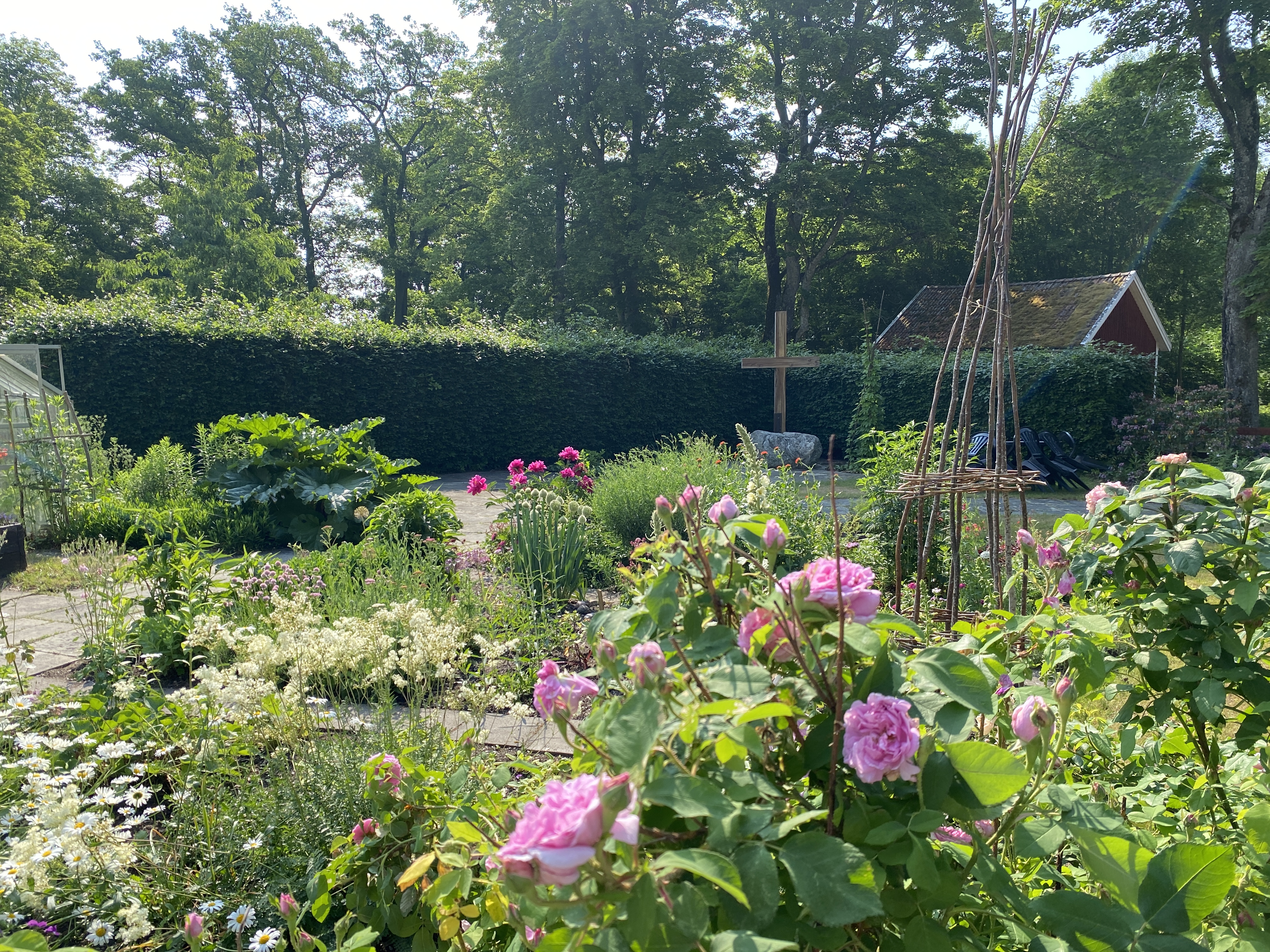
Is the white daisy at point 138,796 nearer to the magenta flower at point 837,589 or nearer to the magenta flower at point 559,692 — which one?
the magenta flower at point 559,692

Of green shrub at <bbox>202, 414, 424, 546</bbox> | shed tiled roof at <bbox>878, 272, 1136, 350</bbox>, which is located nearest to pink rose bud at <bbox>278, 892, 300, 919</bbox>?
green shrub at <bbox>202, 414, 424, 546</bbox>

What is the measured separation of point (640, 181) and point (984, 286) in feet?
65.9

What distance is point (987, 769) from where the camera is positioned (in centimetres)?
78

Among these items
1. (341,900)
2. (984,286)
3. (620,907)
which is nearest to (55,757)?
(341,900)

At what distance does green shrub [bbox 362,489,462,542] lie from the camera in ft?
17.0

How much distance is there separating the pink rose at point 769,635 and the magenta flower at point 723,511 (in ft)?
0.68

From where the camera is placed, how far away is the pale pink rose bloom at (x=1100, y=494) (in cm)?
144

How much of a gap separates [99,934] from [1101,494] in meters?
2.12

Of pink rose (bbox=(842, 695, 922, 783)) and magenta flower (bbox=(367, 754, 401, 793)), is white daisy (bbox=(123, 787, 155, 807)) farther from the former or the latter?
pink rose (bbox=(842, 695, 922, 783))

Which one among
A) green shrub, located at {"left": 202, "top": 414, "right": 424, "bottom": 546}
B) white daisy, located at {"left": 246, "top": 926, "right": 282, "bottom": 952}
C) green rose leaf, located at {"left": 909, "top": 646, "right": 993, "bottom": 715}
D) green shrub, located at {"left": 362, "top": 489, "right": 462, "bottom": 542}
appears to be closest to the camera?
green rose leaf, located at {"left": 909, "top": 646, "right": 993, "bottom": 715}

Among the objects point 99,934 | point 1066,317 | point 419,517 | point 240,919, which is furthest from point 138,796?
point 1066,317

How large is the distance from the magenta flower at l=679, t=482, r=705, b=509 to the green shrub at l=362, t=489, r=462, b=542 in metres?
4.14

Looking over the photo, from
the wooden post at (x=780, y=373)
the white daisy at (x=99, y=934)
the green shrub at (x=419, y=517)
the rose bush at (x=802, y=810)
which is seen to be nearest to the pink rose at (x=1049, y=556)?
the rose bush at (x=802, y=810)

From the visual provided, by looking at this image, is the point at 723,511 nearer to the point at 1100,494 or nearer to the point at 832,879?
the point at 832,879
